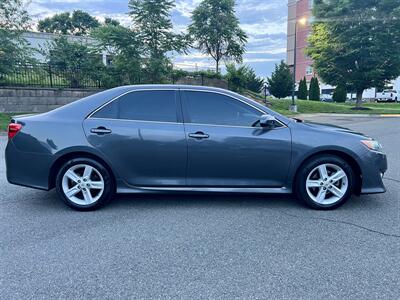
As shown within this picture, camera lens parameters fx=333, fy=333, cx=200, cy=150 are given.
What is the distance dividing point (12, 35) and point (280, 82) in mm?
30402

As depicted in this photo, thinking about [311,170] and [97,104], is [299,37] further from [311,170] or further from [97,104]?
[97,104]

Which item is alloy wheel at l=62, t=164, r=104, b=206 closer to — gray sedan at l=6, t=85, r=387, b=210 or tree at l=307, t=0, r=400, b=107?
gray sedan at l=6, t=85, r=387, b=210

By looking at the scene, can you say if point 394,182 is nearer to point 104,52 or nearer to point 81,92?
point 81,92

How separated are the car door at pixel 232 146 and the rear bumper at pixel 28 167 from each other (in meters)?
1.84

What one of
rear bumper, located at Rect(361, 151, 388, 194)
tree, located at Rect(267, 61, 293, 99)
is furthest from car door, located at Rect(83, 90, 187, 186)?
tree, located at Rect(267, 61, 293, 99)

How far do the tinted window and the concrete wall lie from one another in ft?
48.9

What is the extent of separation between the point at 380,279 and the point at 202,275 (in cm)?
147

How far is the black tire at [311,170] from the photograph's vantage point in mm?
4293

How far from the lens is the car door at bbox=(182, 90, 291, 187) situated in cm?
424

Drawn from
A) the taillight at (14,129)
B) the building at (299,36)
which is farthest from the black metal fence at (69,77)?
the building at (299,36)

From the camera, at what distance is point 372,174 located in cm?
431

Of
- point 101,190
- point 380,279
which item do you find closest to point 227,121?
point 101,190

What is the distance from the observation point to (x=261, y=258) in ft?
10.1

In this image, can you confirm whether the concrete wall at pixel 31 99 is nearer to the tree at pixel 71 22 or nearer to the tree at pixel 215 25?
the tree at pixel 215 25
